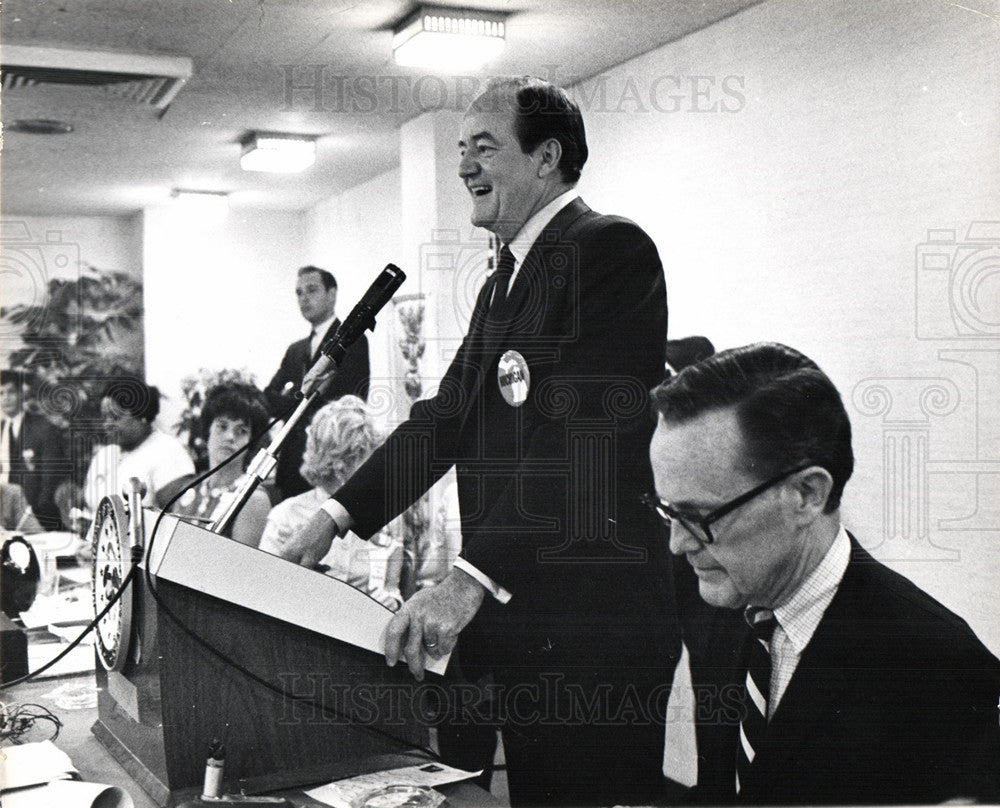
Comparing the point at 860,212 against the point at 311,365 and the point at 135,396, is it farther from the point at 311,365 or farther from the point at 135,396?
the point at 135,396

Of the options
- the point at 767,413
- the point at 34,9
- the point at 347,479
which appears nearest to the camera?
the point at 767,413

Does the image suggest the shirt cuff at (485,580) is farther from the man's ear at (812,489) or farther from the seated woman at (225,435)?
Result: the man's ear at (812,489)

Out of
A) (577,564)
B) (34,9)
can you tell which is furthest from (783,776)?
(34,9)

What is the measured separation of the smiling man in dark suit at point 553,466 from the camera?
1827mm

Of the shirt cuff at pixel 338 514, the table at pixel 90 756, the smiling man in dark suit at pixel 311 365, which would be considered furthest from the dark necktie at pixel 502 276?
the table at pixel 90 756

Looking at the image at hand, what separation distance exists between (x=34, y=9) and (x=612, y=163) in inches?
41.3

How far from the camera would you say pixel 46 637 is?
1.84 metres

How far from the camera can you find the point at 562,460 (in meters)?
1.84

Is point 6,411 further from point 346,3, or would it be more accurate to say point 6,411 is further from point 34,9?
point 346,3

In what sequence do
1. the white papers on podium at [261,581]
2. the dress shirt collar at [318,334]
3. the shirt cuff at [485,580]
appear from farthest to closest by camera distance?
the dress shirt collar at [318,334] → the shirt cuff at [485,580] → the white papers on podium at [261,581]

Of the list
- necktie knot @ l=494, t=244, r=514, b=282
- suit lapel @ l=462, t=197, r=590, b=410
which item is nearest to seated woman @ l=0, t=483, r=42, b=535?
suit lapel @ l=462, t=197, r=590, b=410

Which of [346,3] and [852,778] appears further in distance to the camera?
[346,3]

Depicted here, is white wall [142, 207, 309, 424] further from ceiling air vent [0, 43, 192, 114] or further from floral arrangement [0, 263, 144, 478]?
ceiling air vent [0, 43, 192, 114]

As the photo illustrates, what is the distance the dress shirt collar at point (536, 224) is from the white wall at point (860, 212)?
0.13 feet
